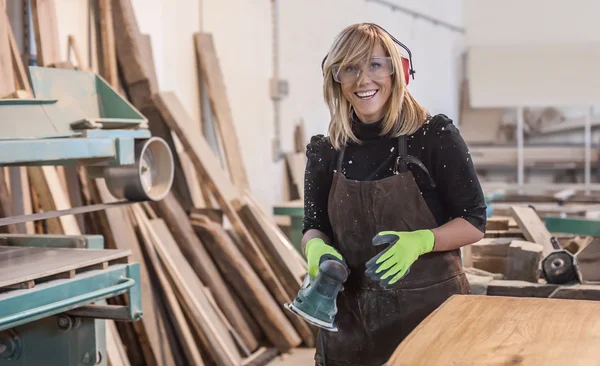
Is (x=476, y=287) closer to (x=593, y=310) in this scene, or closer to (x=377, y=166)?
(x=377, y=166)

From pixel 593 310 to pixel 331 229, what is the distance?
30.1 inches

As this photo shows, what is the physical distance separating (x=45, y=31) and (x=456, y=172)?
81.1 inches

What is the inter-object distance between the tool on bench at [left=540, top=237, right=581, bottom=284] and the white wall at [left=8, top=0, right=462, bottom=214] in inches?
90.1

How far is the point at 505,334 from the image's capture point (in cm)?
150

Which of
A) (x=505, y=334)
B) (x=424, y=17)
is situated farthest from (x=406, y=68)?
(x=424, y=17)

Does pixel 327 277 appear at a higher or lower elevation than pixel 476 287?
higher

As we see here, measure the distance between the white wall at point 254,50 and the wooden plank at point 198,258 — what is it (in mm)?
755

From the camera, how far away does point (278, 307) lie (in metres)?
4.19

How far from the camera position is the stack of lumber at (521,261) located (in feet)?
8.77

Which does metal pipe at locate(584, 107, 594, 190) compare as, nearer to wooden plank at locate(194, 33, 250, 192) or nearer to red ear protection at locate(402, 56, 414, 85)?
wooden plank at locate(194, 33, 250, 192)

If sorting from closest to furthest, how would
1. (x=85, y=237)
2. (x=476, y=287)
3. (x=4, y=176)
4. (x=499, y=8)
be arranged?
(x=85, y=237)
(x=476, y=287)
(x=4, y=176)
(x=499, y=8)

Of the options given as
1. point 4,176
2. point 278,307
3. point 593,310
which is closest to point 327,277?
point 593,310

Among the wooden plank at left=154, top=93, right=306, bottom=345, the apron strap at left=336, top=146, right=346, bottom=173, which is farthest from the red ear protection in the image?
the wooden plank at left=154, top=93, right=306, bottom=345

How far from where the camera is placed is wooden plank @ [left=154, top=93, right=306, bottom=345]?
3.96 m
